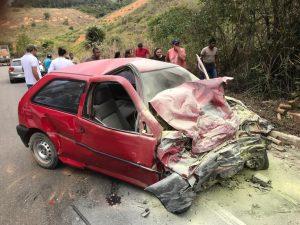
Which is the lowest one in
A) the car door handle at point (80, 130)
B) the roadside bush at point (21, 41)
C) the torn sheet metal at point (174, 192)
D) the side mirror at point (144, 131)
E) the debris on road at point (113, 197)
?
the debris on road at point (113, 197)

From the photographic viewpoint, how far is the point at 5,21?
2.30ft

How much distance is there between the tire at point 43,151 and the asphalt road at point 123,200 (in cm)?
13

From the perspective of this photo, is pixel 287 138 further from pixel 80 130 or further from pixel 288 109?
pixel 80 130

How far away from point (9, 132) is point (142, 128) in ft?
14.4

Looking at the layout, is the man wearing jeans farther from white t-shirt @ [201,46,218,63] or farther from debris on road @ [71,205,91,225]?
debris on road @ [71,205,91,225]

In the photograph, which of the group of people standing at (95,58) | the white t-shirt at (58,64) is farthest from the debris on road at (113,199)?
the white t-shirt at (58,64)

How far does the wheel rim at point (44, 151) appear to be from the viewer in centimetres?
523

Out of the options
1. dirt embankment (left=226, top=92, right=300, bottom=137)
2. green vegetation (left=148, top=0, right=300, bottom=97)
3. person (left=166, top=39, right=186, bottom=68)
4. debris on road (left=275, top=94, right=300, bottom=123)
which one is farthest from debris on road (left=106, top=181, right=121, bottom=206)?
green vegetation (left=148, top=0, right=300, bottom=97)

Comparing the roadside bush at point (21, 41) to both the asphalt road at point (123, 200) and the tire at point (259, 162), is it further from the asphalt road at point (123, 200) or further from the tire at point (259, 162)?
the tire at point (259, 162)

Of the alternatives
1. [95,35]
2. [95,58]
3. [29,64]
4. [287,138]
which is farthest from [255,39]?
[95,35]

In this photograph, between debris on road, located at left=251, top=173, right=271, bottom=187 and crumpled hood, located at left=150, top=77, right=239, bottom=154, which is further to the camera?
debris on road, located at left=251, top=173, right=271, bottom=187

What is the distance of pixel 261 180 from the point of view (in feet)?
15.0

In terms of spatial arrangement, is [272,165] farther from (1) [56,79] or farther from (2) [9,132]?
(2) [9,132]

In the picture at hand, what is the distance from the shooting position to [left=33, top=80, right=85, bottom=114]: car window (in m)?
4.83
